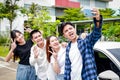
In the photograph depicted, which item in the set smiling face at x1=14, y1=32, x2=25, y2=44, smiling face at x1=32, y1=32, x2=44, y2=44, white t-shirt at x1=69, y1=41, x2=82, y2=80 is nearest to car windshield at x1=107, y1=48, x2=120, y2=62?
white t-shirt at x1=69, y1=41, x2=82, y2=80

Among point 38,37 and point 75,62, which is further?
point 38,37

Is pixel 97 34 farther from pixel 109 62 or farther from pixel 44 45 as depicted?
pixel 44 45

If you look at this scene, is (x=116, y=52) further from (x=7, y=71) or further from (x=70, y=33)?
(x=7, y=71)

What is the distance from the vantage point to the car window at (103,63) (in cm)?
420

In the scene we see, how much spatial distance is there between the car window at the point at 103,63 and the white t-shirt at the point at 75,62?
662mm

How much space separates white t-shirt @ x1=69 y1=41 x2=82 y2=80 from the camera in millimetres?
3695

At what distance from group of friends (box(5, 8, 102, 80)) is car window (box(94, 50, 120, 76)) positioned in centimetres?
49

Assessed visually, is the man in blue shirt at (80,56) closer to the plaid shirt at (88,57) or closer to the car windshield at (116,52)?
the plaid shirt at (88,57)

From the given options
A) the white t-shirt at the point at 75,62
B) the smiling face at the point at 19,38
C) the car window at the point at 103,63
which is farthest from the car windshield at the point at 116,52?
the smiling face at the point at 19,38

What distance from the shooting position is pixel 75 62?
3.72 m

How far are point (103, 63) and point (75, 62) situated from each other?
2.89 feet

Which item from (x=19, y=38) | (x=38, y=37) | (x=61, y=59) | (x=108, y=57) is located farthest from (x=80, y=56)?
(x=19, y=38)

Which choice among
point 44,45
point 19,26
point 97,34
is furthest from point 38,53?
point 19,26

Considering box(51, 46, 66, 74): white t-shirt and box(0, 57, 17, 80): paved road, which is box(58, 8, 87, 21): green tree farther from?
box(51, 46, 66, 74): white t-shirt
